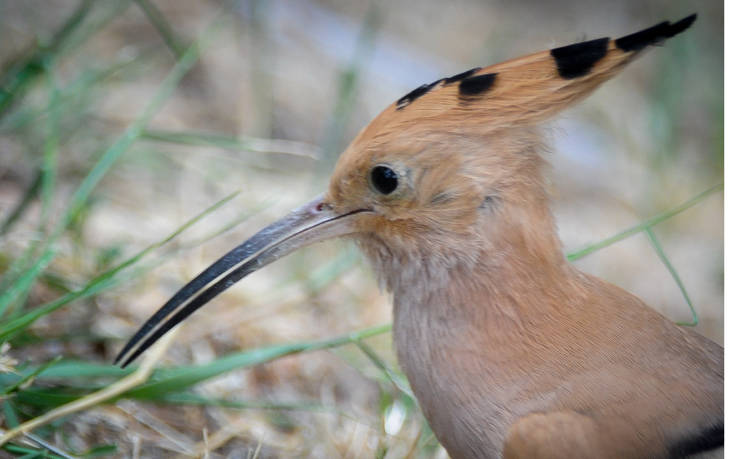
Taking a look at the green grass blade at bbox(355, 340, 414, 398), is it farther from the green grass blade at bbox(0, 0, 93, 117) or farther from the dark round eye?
the green grass blade at bbox(0, 0, 93, 117)

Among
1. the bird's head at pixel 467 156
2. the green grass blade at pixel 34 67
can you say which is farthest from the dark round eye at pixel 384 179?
the green grass blade at pixel 34 67

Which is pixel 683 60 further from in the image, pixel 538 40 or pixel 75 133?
pixel 75 133

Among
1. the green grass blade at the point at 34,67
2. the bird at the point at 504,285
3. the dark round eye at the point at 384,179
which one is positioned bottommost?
the bird at the point at 504,285

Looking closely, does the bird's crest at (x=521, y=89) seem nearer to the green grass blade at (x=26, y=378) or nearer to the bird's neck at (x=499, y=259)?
the bird's neck at (x=499, y=259)

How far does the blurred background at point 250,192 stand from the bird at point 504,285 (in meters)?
0.15

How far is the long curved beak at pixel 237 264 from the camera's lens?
1731 millimetres

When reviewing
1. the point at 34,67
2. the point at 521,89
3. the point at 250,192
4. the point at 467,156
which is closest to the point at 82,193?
the point at 34,67

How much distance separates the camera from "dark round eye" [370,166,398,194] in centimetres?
160

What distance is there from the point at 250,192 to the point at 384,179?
1531 millimetres

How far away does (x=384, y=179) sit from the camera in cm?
161

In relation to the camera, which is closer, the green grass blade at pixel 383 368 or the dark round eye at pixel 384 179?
the dark round eye at pixel 384 179

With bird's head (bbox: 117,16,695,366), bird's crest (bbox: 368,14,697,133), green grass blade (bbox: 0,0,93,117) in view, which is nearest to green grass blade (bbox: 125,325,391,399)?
bird's head (bbox: 117,16,695,366)

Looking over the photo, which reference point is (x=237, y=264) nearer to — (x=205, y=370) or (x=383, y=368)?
(x=205, y=370)

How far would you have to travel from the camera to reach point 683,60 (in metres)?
2.92
